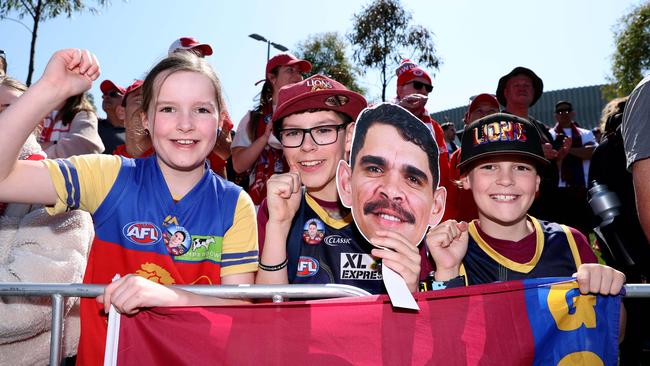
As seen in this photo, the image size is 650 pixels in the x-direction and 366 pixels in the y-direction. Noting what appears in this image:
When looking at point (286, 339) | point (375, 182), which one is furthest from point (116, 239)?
point (375, 182)

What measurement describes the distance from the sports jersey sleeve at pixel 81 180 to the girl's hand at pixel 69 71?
276 millimetres

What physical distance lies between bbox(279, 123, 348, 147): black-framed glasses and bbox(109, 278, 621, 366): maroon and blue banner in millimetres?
1170

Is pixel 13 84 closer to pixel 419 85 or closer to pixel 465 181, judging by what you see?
pixel 465 181

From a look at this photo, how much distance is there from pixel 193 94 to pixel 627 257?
2.46m

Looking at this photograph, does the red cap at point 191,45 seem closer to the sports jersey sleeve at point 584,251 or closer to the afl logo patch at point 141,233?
the afl logo patch at point 141,233

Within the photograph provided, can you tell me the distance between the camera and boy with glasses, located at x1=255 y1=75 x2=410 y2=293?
263 centimetres

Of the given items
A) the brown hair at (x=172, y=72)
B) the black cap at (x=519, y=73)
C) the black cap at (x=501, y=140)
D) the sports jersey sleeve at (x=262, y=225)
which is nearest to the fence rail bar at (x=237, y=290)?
the sports jersey sleeve at (x=262, y=225)

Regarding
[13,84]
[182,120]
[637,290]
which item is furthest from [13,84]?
[637,290]

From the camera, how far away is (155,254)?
2.52 metres

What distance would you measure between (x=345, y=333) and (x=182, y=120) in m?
1.19

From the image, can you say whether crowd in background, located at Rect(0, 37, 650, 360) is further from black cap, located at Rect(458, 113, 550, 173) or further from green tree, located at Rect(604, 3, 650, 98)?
green tree, located at Rect(604, 3, 650, 98)

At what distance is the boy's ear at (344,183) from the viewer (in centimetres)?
238

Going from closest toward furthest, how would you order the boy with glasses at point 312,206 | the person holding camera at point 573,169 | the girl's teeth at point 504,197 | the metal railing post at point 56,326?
the metal railing post at point 56,326 < the boy with glasses at point 312,206 < the girl's teeth at point 504,197 < the person holding camera at point 573,169

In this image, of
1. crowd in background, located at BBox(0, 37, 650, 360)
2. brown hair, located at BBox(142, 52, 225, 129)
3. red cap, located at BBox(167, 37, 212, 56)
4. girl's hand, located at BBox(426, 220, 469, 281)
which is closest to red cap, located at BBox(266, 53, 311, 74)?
crowd in background, located at BBox(0, 37, 650, 360)
